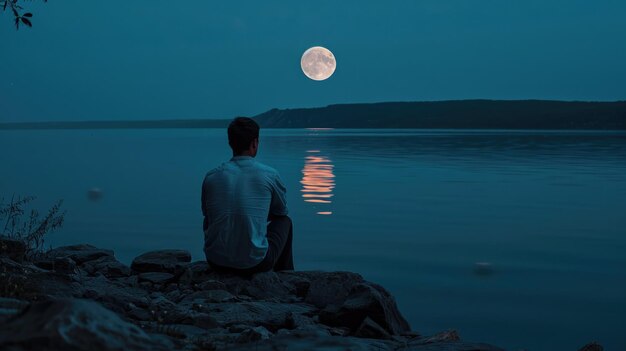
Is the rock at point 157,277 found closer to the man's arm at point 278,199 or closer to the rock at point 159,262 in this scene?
the rock at point 159,262

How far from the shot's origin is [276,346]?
177 inches

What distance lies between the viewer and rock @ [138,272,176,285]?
338 inches

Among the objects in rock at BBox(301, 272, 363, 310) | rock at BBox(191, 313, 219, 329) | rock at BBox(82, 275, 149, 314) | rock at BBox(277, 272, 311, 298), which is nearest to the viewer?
rock at BBox(191, 313, 219, 329)

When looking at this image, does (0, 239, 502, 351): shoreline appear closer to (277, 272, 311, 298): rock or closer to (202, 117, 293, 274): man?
(277, 272, 311, 298): rock

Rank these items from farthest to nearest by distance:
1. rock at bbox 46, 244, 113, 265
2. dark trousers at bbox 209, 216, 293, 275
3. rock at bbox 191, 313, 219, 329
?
1. rock at bbox 46, 244, 113, 265
2. dark trousers at bbox 209, 216, 293, 275
3. rock at bbox 191, 313, 219, 329

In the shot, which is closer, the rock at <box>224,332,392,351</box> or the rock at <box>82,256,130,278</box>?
the rock at <box>224,332,392,351</box>

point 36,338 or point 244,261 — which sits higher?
point 36,338

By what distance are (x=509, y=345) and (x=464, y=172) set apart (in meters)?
23.4

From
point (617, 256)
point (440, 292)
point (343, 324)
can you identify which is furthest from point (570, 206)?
point (343, 324)

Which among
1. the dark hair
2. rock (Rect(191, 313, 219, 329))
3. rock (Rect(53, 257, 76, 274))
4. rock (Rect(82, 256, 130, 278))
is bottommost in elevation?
rock (Rect(82, 256, 130, 278))

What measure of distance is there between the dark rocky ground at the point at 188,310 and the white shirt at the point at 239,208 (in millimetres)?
433

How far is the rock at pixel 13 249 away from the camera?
8500 millimetres

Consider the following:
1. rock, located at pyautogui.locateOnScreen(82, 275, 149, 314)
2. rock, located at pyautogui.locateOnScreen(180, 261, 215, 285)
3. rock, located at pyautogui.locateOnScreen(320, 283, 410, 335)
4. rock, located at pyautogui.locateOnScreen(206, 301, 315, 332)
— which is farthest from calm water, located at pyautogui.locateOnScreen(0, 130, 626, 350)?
rock, located at pyautogui.locateOnScreen(82, 275, 149, 314)

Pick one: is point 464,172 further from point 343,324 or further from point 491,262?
point 343,324
